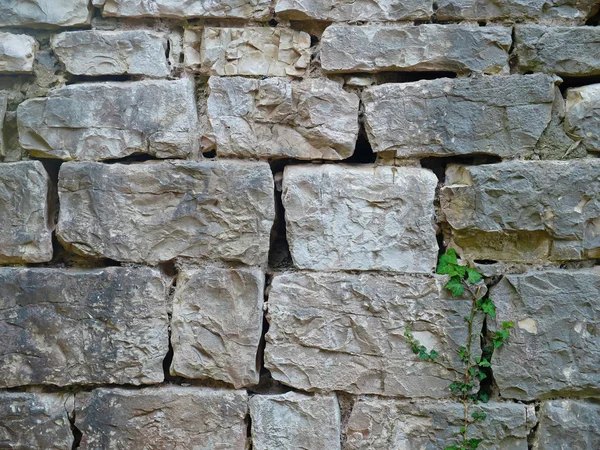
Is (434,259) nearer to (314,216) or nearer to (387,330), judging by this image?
(387,330)

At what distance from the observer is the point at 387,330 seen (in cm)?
207

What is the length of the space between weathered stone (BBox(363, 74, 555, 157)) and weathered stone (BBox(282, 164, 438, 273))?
0.17m

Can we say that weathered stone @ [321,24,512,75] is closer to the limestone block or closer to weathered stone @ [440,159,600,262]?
weathered stone @ [440,159,600,262]

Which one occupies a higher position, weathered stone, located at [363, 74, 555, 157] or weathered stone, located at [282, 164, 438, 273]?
weathered stone, located at [363, 74, 555, 157]

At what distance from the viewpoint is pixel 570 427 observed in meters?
2.04

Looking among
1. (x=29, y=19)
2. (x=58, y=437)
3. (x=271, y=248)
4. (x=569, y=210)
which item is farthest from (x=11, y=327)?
(x=569, y=210)

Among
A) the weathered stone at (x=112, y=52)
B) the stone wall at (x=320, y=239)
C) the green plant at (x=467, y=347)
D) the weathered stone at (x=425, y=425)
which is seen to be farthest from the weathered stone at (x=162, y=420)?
the weathered stone at (x=112, y=52)

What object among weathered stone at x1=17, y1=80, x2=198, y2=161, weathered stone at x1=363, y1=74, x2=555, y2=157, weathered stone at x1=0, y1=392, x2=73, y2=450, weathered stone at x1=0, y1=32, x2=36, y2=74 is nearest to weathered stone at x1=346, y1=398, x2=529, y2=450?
weathered stone at x1=363, y1=74, x2=555, y2=157

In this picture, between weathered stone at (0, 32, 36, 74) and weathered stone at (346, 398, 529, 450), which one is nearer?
weathered stone at (346, 398, 529, 450)

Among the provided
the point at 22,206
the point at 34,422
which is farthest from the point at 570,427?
the point at 22,206

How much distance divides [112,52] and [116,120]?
29cm

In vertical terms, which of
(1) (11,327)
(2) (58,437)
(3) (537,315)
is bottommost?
(2) (58,437)

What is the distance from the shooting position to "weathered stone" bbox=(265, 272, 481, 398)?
6.80 feet

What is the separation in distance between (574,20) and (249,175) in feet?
4.91
